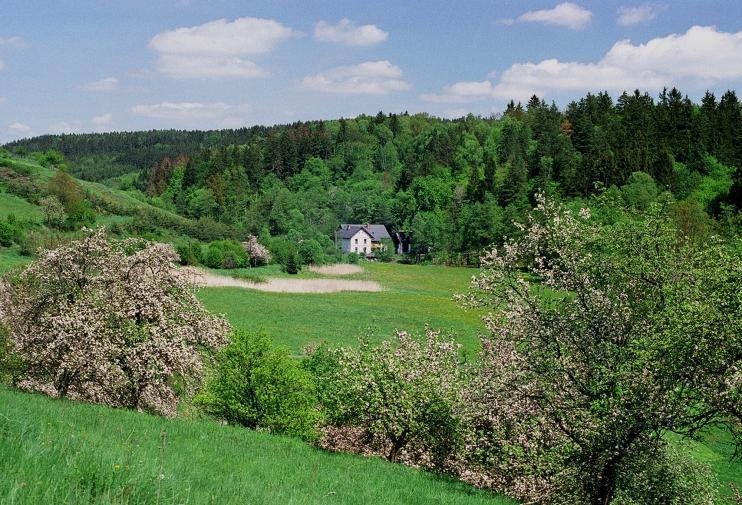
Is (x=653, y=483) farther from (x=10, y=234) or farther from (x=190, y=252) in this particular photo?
(x=190, y=252)

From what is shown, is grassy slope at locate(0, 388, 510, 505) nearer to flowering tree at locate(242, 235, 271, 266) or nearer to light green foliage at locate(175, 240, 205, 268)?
light green foliage at locate(175, 240, 205, 268)

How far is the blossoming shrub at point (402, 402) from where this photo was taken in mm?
23672

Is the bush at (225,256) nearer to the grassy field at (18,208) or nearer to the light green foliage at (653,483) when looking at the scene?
the grassy field at (18,208)

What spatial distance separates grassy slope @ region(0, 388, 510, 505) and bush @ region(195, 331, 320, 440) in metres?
4.46

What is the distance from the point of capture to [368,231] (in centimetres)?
17462

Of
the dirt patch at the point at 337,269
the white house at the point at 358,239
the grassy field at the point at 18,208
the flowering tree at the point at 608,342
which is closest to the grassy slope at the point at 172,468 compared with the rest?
the flowering tree at the point at 608,342

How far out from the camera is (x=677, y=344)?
13391mm

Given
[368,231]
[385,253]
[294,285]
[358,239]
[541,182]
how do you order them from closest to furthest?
[294,285] → [541,182] → [385,253] → [358,239] → [368,231]

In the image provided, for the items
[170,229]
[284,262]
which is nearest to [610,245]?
[284,262]

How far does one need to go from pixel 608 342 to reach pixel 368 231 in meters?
159

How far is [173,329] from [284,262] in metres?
84.1

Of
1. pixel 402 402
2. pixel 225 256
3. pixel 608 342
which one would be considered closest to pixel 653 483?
pixel 608 342

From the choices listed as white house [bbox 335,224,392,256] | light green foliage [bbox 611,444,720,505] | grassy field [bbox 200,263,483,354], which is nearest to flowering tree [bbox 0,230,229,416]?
light green foliage [bbox 611,444,720,505]

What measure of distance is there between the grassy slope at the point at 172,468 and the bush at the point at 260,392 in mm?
4461
